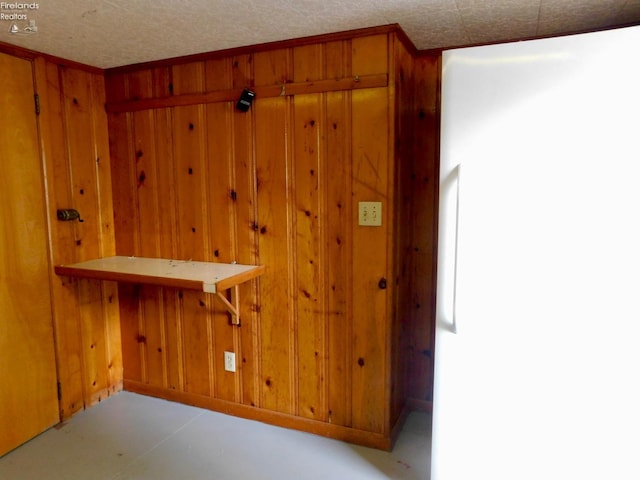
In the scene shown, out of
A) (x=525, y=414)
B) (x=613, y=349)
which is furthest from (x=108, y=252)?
(x=613, y=349)

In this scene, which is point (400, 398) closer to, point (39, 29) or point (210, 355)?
point (210, 355)

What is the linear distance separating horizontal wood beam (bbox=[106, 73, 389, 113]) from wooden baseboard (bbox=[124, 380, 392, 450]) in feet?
5.54

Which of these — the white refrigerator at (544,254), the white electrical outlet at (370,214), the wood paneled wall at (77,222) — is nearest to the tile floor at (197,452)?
the wood paneled wall at (77,222)

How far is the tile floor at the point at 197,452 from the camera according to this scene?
198cm

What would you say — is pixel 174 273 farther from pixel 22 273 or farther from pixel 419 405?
pixel 419 405

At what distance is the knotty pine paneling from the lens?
2.06 metres

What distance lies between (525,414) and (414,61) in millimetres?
1790

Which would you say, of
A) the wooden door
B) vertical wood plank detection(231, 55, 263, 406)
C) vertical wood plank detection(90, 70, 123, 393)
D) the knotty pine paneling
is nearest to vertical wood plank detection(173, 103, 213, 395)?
the knotty pine paneling

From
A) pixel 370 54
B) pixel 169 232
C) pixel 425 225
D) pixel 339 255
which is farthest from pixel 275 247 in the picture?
pixel 370 54

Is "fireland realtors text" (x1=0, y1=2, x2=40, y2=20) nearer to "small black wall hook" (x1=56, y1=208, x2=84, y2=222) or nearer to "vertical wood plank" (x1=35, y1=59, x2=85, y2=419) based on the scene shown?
"vertical wood plank" (x1=35, y1=59, x2=85, y2=419)

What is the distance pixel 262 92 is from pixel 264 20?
403 mm

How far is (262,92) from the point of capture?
2.20m

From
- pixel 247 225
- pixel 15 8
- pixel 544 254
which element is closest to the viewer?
pixel 544 254

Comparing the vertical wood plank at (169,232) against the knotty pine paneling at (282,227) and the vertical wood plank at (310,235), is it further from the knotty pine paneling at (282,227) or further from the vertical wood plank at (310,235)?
the vertical wood plank at (310,235)
